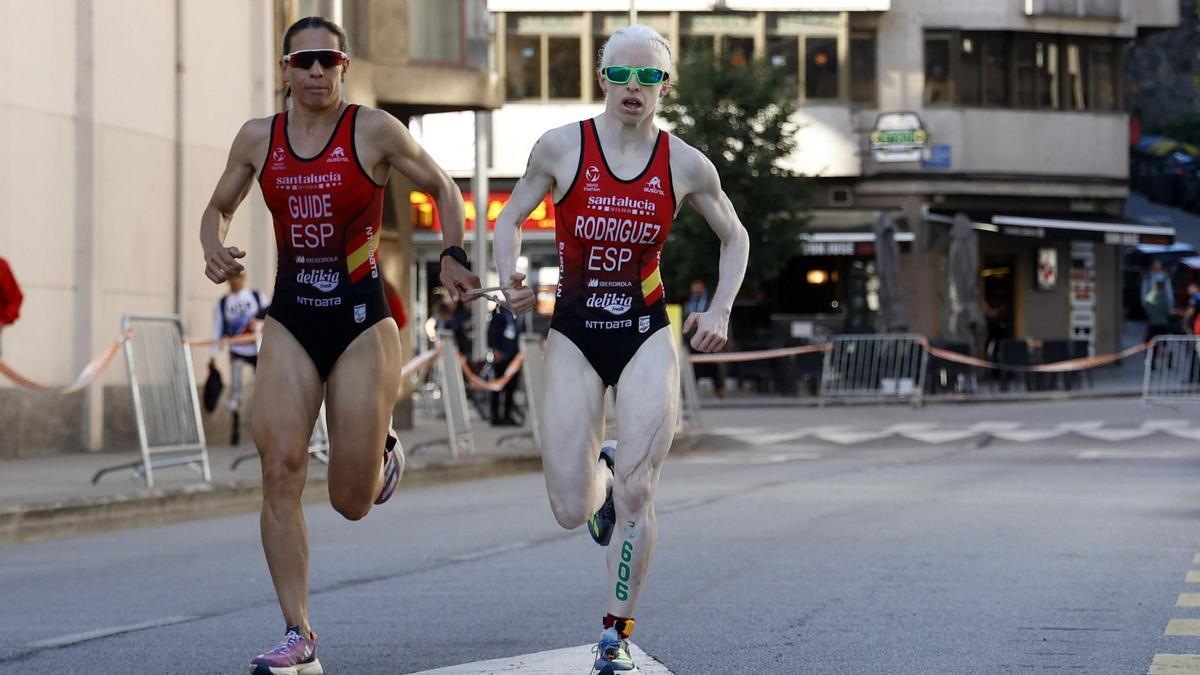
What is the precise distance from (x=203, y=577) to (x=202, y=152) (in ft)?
42.4

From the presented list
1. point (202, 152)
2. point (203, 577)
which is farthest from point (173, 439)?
point (202, 152)

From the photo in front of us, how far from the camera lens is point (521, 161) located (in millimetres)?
47062

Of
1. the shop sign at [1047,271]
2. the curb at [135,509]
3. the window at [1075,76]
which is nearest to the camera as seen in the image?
the curb at [135,509]

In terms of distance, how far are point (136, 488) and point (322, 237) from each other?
30.6 feet

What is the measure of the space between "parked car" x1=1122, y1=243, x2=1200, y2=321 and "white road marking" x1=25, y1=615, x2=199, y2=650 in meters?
48.4

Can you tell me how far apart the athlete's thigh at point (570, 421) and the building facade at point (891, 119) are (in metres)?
39.4

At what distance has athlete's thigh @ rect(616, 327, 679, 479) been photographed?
6809 mm

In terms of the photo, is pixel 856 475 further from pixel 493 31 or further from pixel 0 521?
pixel 493 31

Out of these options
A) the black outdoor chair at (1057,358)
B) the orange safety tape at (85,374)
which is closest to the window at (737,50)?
the black outdoor chair at (1057,358)

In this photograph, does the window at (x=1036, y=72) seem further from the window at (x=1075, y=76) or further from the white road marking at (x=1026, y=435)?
the white road marking at (x=1026, y=435)

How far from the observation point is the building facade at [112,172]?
20.0 meters

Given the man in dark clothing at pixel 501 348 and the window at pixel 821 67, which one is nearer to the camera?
the man in dark clothing at pixel 501 348

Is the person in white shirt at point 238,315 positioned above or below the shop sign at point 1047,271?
below

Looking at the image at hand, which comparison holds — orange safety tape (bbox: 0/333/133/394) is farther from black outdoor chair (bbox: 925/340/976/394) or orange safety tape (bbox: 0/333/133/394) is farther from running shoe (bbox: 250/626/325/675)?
black outdoor chair (bbox: 925/340/976/394)
